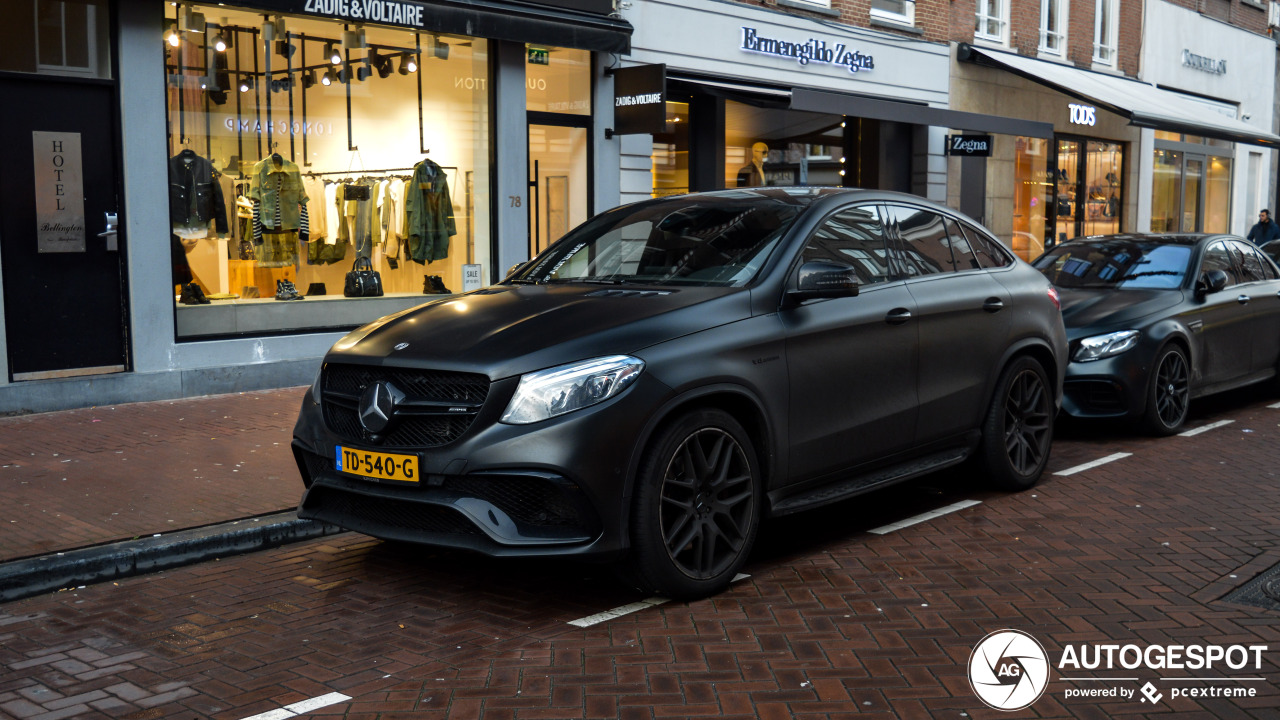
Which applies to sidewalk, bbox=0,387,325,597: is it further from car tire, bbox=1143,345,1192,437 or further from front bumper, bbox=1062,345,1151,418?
car tire, bbox=1143,345,1192,437

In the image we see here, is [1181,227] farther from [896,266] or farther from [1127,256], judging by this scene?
[896,266]

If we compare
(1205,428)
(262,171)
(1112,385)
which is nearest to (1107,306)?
(1112,385)

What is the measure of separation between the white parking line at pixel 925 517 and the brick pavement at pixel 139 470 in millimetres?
3214

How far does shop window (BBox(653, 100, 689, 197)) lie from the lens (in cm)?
1552

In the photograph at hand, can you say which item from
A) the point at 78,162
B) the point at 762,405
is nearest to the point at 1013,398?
the point at 762,405

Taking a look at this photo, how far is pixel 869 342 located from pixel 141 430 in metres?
5.75

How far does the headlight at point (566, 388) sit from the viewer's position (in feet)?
15.2

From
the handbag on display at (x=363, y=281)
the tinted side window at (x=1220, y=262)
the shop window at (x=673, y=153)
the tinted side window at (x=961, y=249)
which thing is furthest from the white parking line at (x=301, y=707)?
the shop window at (x=673, y=153)

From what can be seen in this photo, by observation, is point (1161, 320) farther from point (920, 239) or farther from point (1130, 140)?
point (1130, 140)

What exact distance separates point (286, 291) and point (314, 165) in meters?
1.43

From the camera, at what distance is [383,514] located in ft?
16.3

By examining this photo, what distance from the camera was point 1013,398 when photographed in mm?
6980

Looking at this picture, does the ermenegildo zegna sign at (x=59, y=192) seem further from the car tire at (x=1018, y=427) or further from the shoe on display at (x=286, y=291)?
the car tire at (x=1018, y=427)

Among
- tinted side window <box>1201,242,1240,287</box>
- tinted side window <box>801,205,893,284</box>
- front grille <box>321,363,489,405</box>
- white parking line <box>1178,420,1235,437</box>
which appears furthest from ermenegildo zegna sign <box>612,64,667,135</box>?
front grille <box>321,363,489,405</box>
